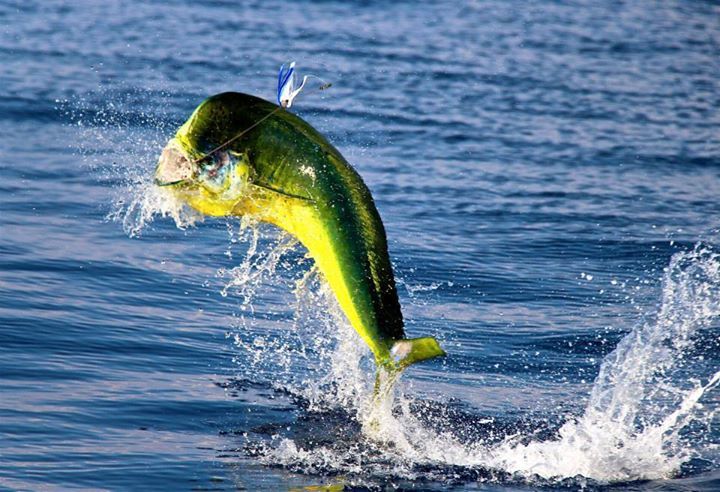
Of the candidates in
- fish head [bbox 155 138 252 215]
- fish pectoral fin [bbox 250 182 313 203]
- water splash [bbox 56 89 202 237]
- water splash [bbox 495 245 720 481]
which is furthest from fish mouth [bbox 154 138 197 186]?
water splash [bbox 56 89 202 237]

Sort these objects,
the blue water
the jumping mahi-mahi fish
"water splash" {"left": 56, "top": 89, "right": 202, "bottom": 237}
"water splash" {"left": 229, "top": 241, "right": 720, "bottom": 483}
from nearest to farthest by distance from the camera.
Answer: the jumping mahi-mahi fish, "water splash" {"left": 229, "top": 241, "right": 720, "bottom": 483}, the blue water, "water splash" {"left": 56, "top": 89, "right": 202, "bottom": 237}

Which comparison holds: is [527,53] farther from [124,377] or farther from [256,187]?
[256,187]

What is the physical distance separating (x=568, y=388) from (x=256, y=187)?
10.2 ft

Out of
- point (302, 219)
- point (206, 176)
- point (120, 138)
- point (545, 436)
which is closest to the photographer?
point (206, 176)

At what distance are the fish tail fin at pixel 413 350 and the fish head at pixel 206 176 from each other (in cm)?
97

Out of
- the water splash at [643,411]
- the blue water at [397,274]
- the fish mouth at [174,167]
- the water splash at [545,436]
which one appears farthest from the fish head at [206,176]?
the water splash at [643,411]

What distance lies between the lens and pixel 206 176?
579 centimetres

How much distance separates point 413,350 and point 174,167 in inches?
52.7

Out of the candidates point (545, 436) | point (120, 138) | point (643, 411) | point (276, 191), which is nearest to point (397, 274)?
point (643, 411)

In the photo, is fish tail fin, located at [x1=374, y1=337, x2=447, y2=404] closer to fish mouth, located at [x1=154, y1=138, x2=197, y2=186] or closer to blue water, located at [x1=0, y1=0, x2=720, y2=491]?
blue water, located at [x1=0, y1=0, x2=720, y2=491]

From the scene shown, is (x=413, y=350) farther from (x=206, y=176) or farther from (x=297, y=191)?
(x=206, y=176)

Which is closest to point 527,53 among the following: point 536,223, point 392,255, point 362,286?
point 536,223

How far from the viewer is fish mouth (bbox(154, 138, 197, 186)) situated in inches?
229

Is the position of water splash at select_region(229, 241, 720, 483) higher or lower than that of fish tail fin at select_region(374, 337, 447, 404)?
lower
